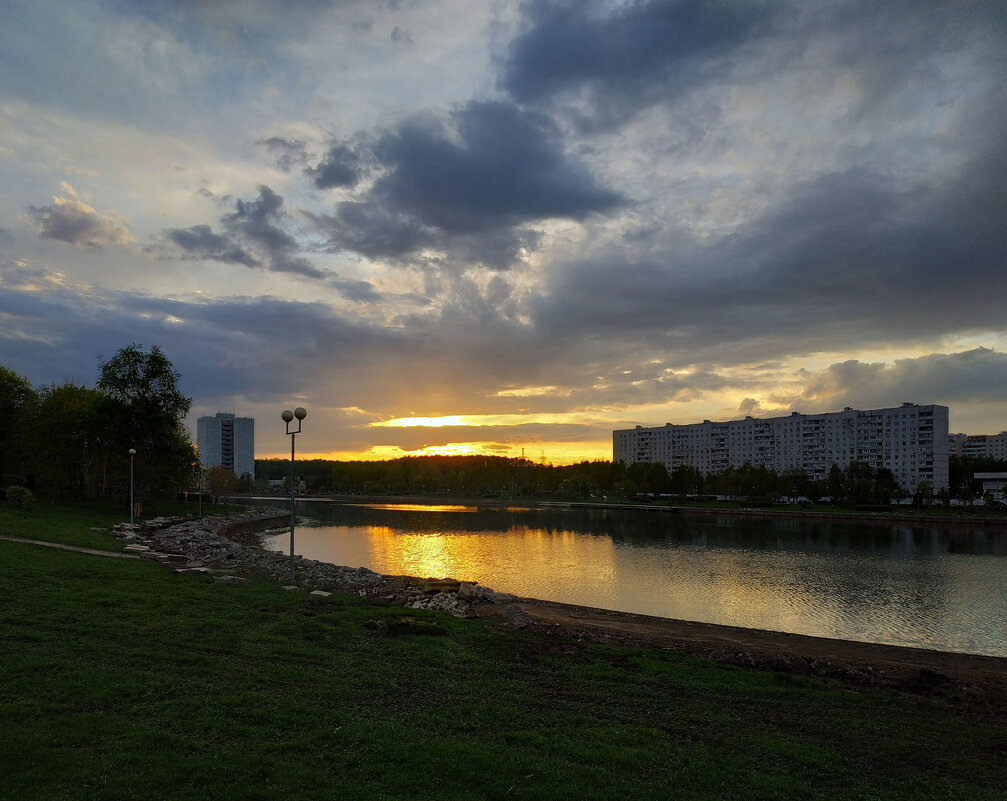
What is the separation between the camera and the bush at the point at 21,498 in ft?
118

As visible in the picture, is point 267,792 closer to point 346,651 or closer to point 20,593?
point 346,651

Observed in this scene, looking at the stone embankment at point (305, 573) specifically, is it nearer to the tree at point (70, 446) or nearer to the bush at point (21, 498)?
the bush at point (21, 498)

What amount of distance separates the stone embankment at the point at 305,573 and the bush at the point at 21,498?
492 centimetres

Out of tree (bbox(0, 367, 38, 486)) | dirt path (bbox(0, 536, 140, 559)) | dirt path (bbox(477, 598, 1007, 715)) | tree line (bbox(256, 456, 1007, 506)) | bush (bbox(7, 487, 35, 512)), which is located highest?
tree (bbox(0, 367, 38, 486))

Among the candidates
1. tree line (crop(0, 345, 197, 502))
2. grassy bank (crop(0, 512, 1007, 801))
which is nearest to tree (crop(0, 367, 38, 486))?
tree line (crop(0, 345, 197, 502))

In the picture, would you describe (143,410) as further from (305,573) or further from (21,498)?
(305,573)

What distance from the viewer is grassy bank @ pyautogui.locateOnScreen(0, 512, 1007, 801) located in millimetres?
6996

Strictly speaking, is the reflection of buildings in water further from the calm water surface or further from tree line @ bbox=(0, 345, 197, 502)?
tree line @ bbox=(0, 345, 197, 502)

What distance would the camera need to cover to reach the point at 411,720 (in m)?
8.95

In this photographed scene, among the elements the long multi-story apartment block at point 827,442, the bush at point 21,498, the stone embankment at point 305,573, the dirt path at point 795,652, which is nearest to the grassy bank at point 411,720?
the dirt path at point 795,652

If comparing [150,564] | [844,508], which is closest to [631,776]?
[150,564]

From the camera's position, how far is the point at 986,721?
11195 mm

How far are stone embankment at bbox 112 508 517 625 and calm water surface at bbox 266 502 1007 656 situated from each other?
6.48 m

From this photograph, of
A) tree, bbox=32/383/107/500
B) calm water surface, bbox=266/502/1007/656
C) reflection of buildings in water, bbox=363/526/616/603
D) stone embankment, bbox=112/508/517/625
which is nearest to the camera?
stone embankment, bbox=112/508/517/625
